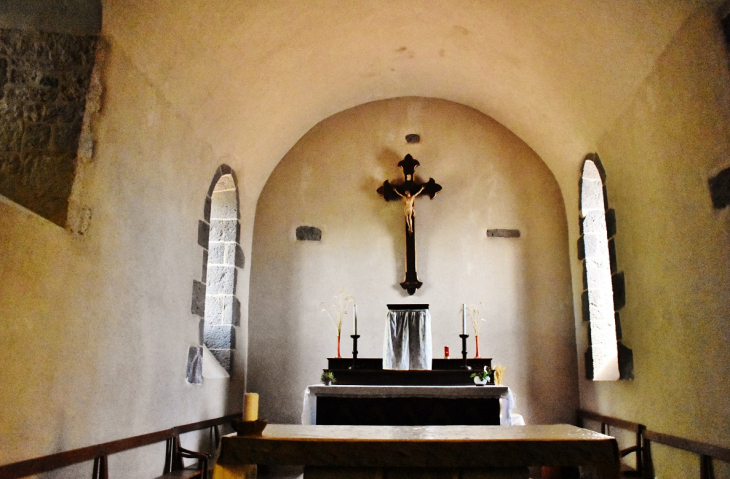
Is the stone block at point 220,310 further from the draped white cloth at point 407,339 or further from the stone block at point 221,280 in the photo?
the draped white cloth at point 407,339

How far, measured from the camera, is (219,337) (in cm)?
564

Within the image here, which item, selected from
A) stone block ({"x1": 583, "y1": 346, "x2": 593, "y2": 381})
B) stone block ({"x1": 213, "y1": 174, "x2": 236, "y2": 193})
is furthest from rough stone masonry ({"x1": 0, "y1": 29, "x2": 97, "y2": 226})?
stone block ({"x1": 583, "y1": 346, "x2": 593, "y2": 381})

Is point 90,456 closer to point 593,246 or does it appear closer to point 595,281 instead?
point 595,281

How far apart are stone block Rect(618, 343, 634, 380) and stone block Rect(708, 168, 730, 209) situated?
5.45ft

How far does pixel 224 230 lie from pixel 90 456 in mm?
2926

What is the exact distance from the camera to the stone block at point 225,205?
5809 millimetres

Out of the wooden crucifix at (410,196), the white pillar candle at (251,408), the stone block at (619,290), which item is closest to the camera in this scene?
the white pillar candle at (251,408)

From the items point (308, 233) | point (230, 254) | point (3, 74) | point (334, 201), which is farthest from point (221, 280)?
point (3, 74)

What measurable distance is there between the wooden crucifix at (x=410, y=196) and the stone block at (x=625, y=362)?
1991mm

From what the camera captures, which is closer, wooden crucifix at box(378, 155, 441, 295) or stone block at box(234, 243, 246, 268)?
stone block at box(234, 243, 246, 268)

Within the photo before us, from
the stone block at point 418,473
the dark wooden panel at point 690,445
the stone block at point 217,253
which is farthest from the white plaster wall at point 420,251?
the stone block at point 418,473

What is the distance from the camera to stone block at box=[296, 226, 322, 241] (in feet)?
20.6

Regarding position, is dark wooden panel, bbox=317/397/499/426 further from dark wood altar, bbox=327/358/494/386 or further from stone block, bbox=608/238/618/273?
stone block, bbox=608/238/618/273

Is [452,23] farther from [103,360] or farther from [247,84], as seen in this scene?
[103,360]
